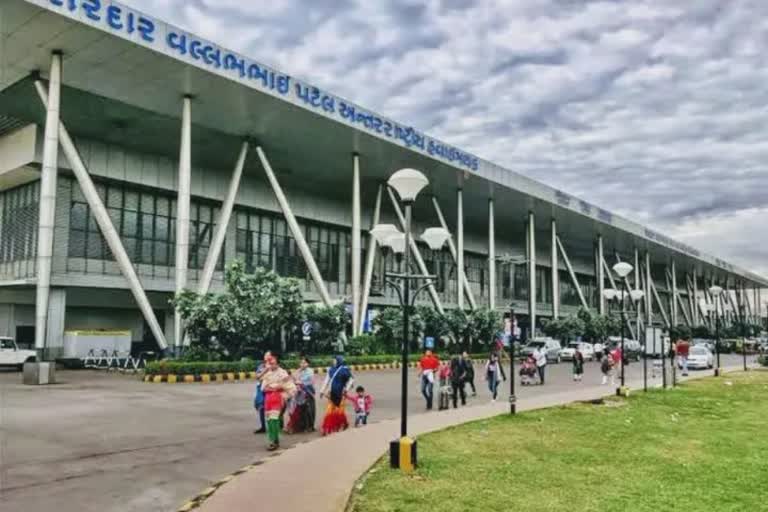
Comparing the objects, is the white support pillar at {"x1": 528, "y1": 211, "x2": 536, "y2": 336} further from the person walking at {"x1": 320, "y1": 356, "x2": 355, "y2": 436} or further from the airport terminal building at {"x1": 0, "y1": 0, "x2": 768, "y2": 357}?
the person walking at {"x1": 320, "y1": 356, "x2": 355, "y2": 436}

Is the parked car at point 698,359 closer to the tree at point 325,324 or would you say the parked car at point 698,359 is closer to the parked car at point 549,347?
the parked car at point 549,347

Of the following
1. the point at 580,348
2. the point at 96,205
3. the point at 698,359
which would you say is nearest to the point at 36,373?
the point at 96,205

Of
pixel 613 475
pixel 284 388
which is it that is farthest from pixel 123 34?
pixel 613 475

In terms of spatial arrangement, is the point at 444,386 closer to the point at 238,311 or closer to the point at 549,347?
the point at 238,311

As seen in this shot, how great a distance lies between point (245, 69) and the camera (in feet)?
98.5

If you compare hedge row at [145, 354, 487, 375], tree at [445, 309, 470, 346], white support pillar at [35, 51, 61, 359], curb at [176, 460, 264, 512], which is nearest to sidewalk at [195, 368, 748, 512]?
curb at [176, 460, 264, 512]

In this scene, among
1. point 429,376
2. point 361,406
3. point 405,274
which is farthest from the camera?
point 429,376

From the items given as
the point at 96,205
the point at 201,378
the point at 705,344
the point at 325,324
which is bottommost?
the point at 201,378

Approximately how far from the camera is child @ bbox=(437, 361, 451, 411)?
18.2 metres

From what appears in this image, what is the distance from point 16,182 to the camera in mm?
37188

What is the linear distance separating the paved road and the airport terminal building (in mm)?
8843

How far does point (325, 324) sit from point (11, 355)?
47.2ft

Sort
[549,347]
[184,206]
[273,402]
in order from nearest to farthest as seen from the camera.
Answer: [273,402], [184,206], [549,347]

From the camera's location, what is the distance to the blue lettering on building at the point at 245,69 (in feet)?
A: 81.9
